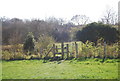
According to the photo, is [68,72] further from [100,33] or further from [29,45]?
[29,45]

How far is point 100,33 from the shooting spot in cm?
1622

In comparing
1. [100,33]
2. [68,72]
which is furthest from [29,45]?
[68,72]

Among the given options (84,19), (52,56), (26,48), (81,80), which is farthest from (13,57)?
(84,19)

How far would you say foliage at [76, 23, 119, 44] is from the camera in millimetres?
15867

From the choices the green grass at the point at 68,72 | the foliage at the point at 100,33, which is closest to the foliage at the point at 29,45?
the foliage at the point at 100,33

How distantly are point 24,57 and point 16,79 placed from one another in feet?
28.2

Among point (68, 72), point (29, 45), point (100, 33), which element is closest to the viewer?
point (68, 72)

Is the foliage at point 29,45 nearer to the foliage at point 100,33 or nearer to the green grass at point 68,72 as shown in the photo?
the foliage at point 100,33

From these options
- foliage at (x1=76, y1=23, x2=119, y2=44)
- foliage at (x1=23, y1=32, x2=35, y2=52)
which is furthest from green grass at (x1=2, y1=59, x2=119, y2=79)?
foliage at (x1=23, y1=32, x2=35, y2=52)

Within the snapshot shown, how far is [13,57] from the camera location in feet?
49.2

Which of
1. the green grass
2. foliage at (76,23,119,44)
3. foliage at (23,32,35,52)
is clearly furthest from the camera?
foliage at (23,32,35,52)

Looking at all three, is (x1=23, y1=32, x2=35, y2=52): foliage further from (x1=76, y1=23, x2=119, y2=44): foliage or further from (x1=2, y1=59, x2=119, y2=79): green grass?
(x1=2, y1=59, x2=119, y2=79): green grass

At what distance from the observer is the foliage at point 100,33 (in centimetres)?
1587

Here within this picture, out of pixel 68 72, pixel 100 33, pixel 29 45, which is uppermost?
pixel 100 33
